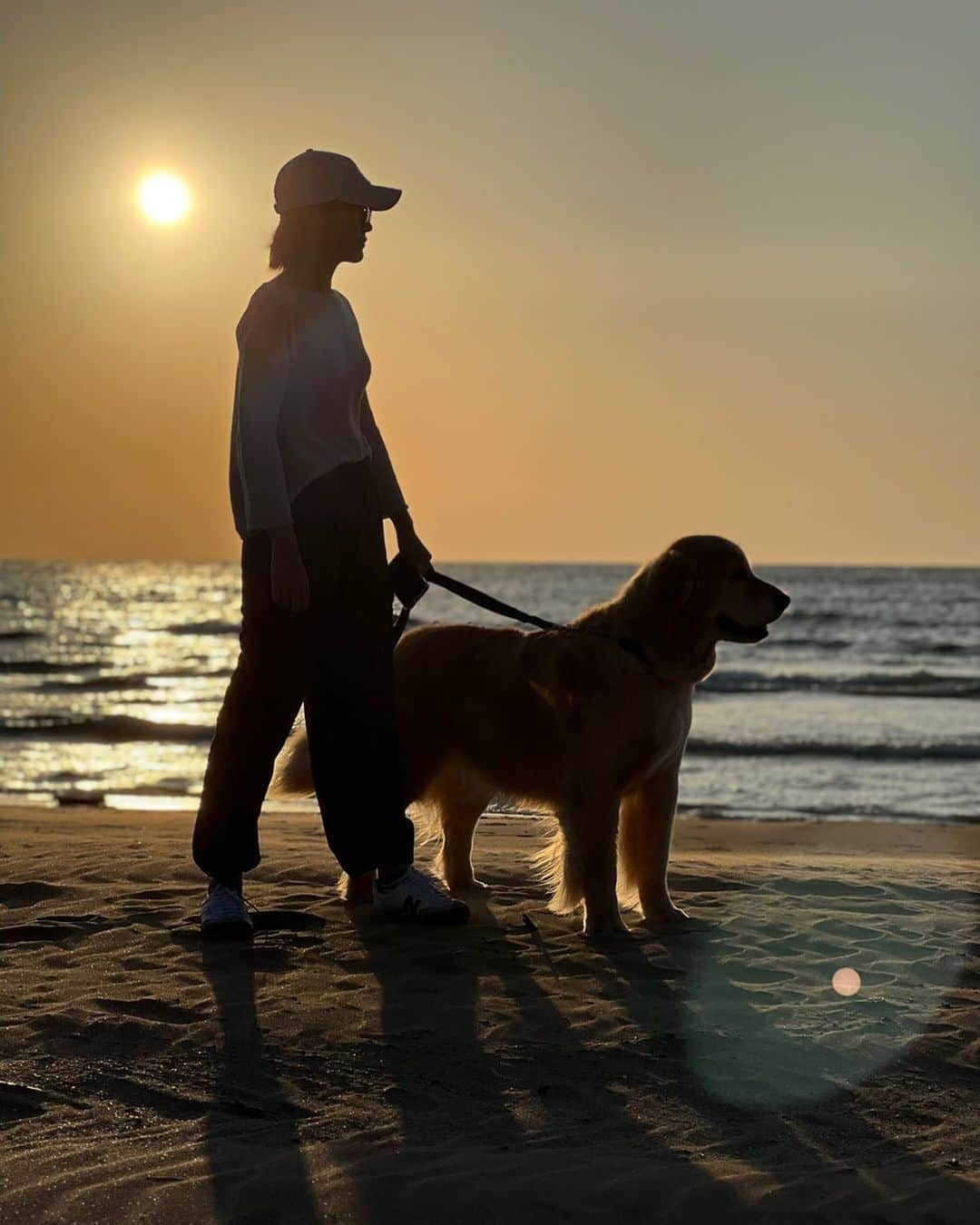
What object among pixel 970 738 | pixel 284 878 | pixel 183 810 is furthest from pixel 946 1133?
pixel 970 738

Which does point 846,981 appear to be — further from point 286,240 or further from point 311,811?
point 311,811

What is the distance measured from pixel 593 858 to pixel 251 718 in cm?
124

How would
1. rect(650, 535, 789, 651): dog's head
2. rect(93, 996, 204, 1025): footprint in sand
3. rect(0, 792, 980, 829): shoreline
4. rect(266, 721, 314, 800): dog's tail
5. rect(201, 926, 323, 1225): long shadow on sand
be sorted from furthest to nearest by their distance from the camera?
rect(0, 792, 980, 829): shoreline < rect(266, 721, 314, 800): dog's tail < rect(650, 535, 789, 651): dog's head < rect(93, 996, 204, 1025): footprint in sand < rect(201, 926, 323, 1225): long shadow on sand

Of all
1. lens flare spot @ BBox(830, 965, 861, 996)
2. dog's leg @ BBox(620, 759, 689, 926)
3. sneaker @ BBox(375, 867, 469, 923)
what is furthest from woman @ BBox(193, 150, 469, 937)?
lens flare spot @ BBox(830, 965, 861, 996)

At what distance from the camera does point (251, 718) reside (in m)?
4.43

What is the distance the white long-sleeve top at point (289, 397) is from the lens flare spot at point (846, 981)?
A: 2.07 metres

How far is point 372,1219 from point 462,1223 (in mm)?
155

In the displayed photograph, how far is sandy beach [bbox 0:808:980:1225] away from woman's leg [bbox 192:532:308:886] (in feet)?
1.13

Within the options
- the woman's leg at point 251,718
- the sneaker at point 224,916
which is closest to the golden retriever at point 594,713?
the woman's leg at point 251,718

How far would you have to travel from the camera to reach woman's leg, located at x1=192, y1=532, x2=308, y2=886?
4.39 metres

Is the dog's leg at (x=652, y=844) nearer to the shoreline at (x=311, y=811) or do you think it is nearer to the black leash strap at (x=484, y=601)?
the black leash strap at (x=484, y=601)

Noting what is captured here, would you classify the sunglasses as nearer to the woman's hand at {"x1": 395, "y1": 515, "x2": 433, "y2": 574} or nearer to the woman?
the woman

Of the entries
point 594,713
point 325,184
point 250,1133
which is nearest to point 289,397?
point 325,184

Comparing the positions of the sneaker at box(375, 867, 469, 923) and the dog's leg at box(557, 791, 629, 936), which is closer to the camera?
the sneaker at box(375, 867, 469, 923)
